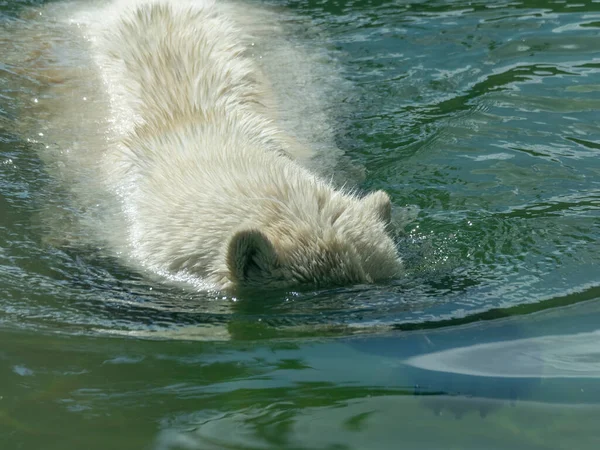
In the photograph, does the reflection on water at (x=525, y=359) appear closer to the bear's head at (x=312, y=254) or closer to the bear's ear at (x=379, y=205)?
the bear's head at (x=312, y=254)

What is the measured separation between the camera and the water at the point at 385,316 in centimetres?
362

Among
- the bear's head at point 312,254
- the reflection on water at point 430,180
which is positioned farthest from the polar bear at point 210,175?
the reflection on water at point 430,180

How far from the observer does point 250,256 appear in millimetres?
4684

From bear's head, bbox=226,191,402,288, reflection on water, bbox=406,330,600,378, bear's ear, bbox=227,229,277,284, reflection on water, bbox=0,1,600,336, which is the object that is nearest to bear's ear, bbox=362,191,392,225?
bear's head, bbox=226,191,402,288

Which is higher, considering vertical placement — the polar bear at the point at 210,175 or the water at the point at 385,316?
the polar bear at the point at 210,175

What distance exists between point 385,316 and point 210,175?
53.1 inches

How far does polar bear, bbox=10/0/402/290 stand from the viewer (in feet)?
15.8

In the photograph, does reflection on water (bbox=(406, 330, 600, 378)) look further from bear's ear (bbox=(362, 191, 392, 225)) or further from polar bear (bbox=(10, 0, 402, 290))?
bear's ear (bbox=(362, 191, 392, 225))

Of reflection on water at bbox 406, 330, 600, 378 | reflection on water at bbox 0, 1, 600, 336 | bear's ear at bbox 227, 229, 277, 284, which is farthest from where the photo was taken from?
reflection on water at bbox 0, 1, 600, 336

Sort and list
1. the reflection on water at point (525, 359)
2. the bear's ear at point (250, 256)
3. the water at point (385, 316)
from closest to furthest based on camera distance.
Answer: the water at point (385, 316) → the reflection on water at point (525, 359) → the bear's ear at point (250, 256)

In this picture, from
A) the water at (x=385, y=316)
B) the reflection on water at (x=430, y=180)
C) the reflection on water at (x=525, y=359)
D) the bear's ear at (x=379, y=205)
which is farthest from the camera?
the bear's ear at (x=379, y=205)

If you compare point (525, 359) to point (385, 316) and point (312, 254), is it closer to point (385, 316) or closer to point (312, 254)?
point (385, 316)

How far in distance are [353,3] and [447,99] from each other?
2.51 m

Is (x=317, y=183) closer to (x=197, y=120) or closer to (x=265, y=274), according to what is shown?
(x=265, y=274)
